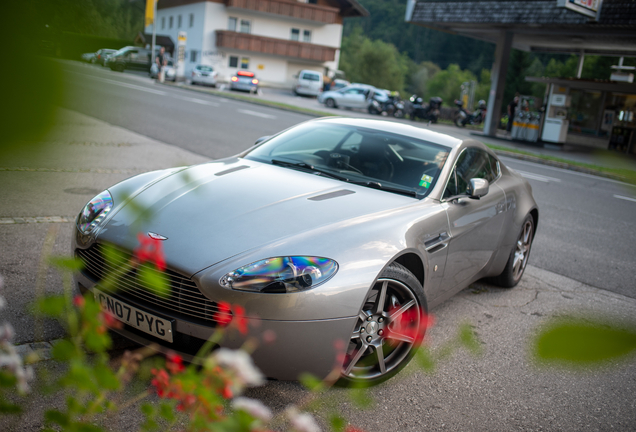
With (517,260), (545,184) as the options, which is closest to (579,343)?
(517,260)

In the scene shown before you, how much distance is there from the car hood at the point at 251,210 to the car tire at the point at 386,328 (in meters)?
0.44

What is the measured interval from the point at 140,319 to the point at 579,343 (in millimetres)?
2272

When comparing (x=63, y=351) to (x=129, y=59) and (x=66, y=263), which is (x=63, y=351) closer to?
(x=66, y=263)

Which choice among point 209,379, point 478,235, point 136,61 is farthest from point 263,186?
point 209,379

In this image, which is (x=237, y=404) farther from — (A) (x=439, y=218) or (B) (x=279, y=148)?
(B) (x=279, y=148)

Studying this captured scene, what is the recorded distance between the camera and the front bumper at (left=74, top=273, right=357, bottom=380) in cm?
249

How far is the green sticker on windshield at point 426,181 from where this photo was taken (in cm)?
384

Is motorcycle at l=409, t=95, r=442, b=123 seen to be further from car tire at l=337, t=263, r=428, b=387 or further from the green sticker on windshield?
car tire at l=337, t=263, r=428, b=387

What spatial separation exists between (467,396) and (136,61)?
2561mm

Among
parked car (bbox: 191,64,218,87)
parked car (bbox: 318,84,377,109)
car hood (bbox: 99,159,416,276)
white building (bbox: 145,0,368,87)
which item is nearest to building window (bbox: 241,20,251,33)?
white building (bbox: 145,0,368,87)

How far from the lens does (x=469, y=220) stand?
389cm

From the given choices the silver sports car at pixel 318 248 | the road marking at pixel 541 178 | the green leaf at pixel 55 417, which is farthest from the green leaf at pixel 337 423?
the road marking at pixel 541 178

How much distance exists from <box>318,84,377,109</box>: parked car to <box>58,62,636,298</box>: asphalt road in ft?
47.0

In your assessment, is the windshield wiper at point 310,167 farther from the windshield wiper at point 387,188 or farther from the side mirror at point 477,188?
the side mirror at point 477,188
